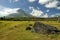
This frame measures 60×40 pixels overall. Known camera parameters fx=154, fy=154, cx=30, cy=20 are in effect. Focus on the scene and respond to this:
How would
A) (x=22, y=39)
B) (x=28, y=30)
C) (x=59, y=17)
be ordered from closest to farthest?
(x=22, y=39)
(x=28, y=30)
(x=59, y=17)

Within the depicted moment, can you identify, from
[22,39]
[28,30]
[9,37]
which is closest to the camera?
[22,39]

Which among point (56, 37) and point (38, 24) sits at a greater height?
point (38, 24)

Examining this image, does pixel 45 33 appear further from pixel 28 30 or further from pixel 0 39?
pixel 0 39

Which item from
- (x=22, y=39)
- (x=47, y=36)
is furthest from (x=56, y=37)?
(x=22, y=39)

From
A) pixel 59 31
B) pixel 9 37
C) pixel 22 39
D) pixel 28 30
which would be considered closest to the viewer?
pixel 22 39

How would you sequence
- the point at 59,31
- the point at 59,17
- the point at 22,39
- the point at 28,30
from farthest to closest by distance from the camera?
the point at 59,17, the point at 28,30, the point at 59,31, the point at 22,39

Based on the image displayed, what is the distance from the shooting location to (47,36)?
1922 centimetres

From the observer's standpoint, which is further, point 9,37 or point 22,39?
point 9,37

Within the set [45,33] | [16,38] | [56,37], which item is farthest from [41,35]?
[16,38]

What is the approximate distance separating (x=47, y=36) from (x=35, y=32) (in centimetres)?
250

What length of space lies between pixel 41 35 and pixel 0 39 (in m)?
5.21

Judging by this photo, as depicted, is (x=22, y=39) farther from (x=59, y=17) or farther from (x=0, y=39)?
(x=59, y=17)

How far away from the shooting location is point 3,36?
67.3 ft

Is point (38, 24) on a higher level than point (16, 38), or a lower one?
higher
